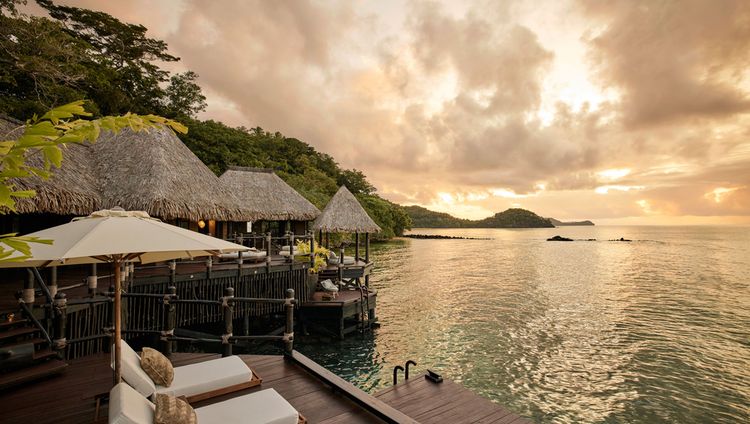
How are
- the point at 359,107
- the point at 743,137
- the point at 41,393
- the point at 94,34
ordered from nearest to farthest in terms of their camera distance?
the point at 41,393 → the point at 94,34 → the point at 359,107 → the point at 743,137

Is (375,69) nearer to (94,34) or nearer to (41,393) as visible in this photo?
(94,34)

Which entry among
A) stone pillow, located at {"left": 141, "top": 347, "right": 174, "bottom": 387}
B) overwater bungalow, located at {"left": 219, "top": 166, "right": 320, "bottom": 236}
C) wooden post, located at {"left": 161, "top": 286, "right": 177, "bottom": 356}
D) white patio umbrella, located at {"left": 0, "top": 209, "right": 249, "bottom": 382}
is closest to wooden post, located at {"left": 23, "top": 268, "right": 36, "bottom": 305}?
wooden post, located at {"left": 161, "top": 286, "right": 177, "bottom": 356}

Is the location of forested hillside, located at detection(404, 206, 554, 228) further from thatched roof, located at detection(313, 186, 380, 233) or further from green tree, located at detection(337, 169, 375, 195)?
thatched roof, located at detection(313, 186, 380, 233)

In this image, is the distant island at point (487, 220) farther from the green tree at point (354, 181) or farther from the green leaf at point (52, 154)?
the green leaf at point (52, 154)

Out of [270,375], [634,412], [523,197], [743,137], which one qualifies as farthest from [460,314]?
[523,197]

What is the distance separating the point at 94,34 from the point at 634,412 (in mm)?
46023

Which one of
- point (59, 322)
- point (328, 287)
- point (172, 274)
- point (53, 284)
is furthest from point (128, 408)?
point (328, 287)

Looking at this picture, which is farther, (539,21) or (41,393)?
(539,21)

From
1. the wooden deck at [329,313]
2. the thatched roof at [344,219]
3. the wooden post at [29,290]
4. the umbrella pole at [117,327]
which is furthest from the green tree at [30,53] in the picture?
the umbrella pole at [117,327]

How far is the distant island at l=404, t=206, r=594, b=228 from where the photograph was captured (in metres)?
176

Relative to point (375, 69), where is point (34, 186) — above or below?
below

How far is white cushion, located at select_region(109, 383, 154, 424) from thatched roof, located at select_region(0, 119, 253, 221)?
1034 cm

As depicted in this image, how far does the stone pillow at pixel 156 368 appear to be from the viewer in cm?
475

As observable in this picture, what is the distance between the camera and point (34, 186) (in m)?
10.5
